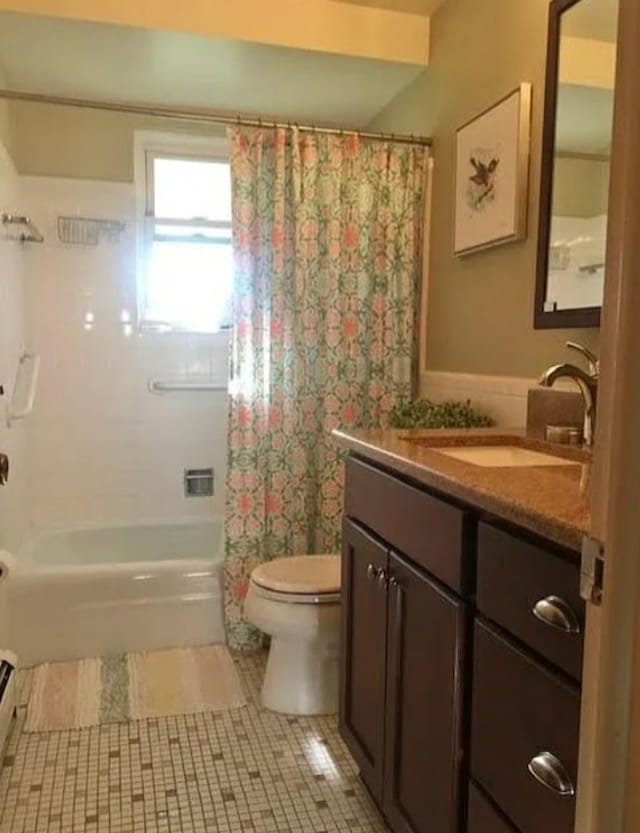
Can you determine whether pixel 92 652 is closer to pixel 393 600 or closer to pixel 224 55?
pixel 393 600

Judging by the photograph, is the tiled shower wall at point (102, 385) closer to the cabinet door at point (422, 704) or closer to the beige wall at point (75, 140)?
the beige wall at point (75, 140)

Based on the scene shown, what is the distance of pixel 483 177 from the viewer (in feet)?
7.32

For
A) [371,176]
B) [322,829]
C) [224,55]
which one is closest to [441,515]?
[322,829]

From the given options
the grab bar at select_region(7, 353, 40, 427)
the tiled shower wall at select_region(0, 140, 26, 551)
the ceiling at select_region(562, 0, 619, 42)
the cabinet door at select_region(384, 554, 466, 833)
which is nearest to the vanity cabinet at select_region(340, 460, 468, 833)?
the cabinet door at select_region(384, 554, 466, 833)

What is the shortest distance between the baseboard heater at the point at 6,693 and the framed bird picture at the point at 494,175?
1919 mm

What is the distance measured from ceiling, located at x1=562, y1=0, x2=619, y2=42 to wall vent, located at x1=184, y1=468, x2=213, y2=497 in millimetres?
2431

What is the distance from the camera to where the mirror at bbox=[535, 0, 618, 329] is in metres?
1.72

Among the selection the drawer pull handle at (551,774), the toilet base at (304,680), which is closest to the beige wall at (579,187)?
the drawer pull handle at (551,774)

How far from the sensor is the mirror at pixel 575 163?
1724 mm

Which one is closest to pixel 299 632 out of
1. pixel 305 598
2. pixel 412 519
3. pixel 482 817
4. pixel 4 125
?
pixel 305 598

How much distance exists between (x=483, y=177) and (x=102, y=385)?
78.6 inches

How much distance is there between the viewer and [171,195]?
11.3 ft

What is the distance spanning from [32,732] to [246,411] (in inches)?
48.3

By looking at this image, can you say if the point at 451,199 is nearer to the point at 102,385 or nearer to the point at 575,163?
the point at 575,163
